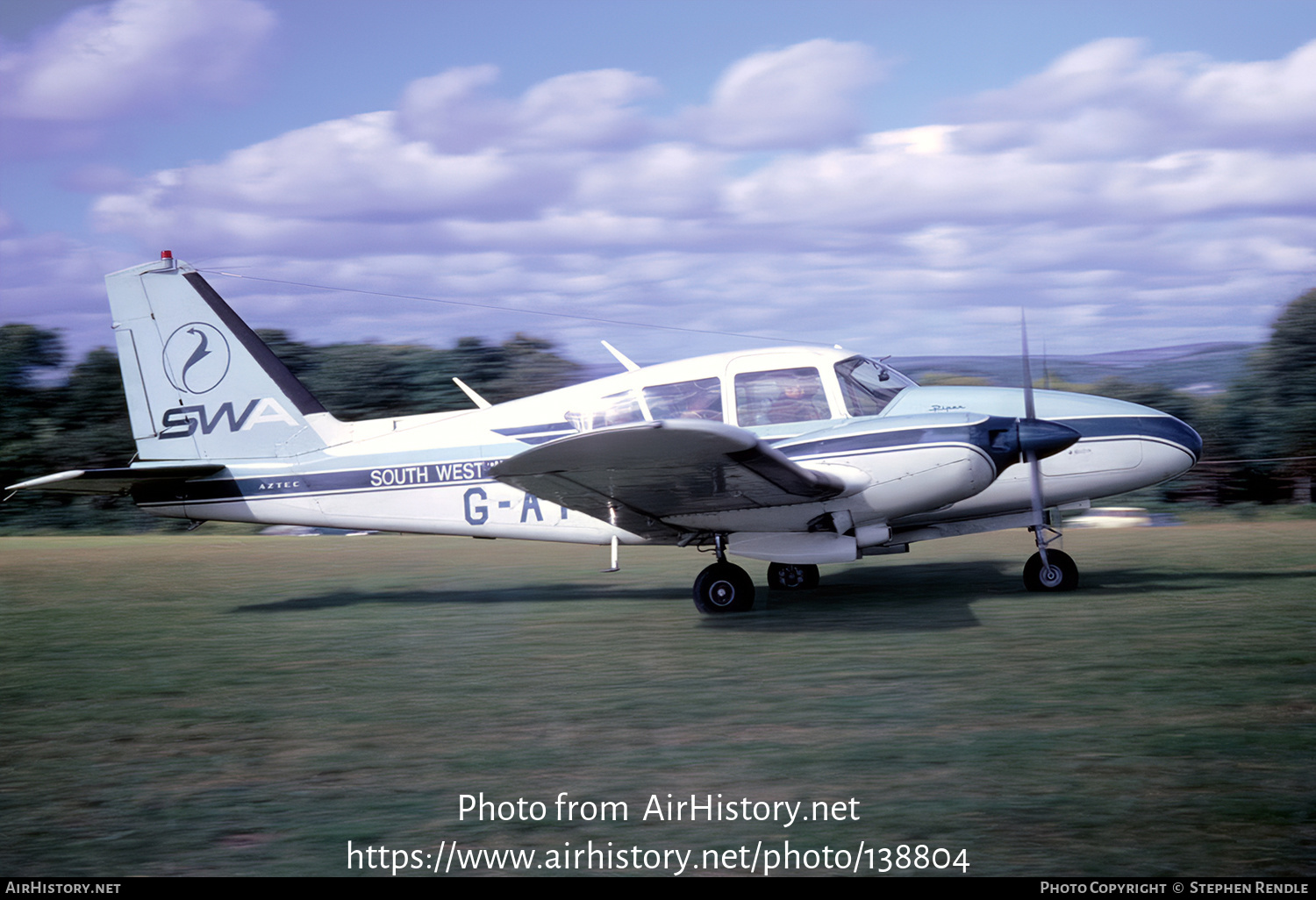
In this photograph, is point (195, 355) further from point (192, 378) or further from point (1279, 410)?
point (1279, 410)

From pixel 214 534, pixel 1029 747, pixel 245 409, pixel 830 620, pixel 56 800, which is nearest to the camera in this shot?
pixel 56 800

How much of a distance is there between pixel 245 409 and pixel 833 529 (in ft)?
19.3

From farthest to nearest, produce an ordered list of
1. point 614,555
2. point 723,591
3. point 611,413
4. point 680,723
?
point 611,413 → point 614,555 → point 723,591 → point 680,723

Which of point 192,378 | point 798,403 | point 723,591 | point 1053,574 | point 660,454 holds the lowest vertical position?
point 1053,574

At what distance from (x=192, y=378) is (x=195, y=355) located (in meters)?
0.24

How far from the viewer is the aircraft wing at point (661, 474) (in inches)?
267

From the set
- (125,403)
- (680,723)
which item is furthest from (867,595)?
(125,403)

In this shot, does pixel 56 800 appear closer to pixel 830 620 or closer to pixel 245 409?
pixel 830 620

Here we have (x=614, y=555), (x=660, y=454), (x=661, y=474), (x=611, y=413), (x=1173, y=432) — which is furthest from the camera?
(x=611, y=413)

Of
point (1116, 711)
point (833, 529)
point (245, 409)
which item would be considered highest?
point (245, 409)

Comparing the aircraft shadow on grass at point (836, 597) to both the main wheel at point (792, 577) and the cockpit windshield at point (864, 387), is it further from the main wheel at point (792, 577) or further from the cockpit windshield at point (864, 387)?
the cockpit windshield at point (864, 387)

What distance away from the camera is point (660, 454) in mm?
7090

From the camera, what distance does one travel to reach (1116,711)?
4797 millimetres

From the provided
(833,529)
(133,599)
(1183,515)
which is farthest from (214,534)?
(1183,515)
